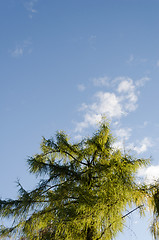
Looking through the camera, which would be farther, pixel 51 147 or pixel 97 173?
pixel 51 147

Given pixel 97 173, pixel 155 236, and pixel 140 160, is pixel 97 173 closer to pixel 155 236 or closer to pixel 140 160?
pixel 140 160

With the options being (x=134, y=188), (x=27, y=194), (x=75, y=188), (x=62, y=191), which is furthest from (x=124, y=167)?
(x=27, y=194)

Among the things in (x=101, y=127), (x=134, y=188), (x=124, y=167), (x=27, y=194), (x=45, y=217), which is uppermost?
(x=101, y=127)

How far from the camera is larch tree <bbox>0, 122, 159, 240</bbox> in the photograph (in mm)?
5594

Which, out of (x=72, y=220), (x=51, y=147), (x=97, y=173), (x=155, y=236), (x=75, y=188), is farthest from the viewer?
(x=51, y=147)

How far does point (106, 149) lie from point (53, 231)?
3000 mm

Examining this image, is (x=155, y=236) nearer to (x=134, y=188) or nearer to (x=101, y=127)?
(x=134, y=188)

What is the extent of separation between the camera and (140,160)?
6.87 metres

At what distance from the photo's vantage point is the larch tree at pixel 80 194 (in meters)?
5.59

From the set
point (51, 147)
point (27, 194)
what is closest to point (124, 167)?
point (51, 147)

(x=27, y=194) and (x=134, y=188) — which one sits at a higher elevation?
(x=134, y=188)

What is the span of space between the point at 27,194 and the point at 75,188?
1434mm

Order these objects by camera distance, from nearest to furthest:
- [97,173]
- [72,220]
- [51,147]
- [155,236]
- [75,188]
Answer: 1. [155,236]
2. [72,220]
3. [75,188]
4. [97,173]
5. [51,147]

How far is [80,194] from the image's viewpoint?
233 inches
